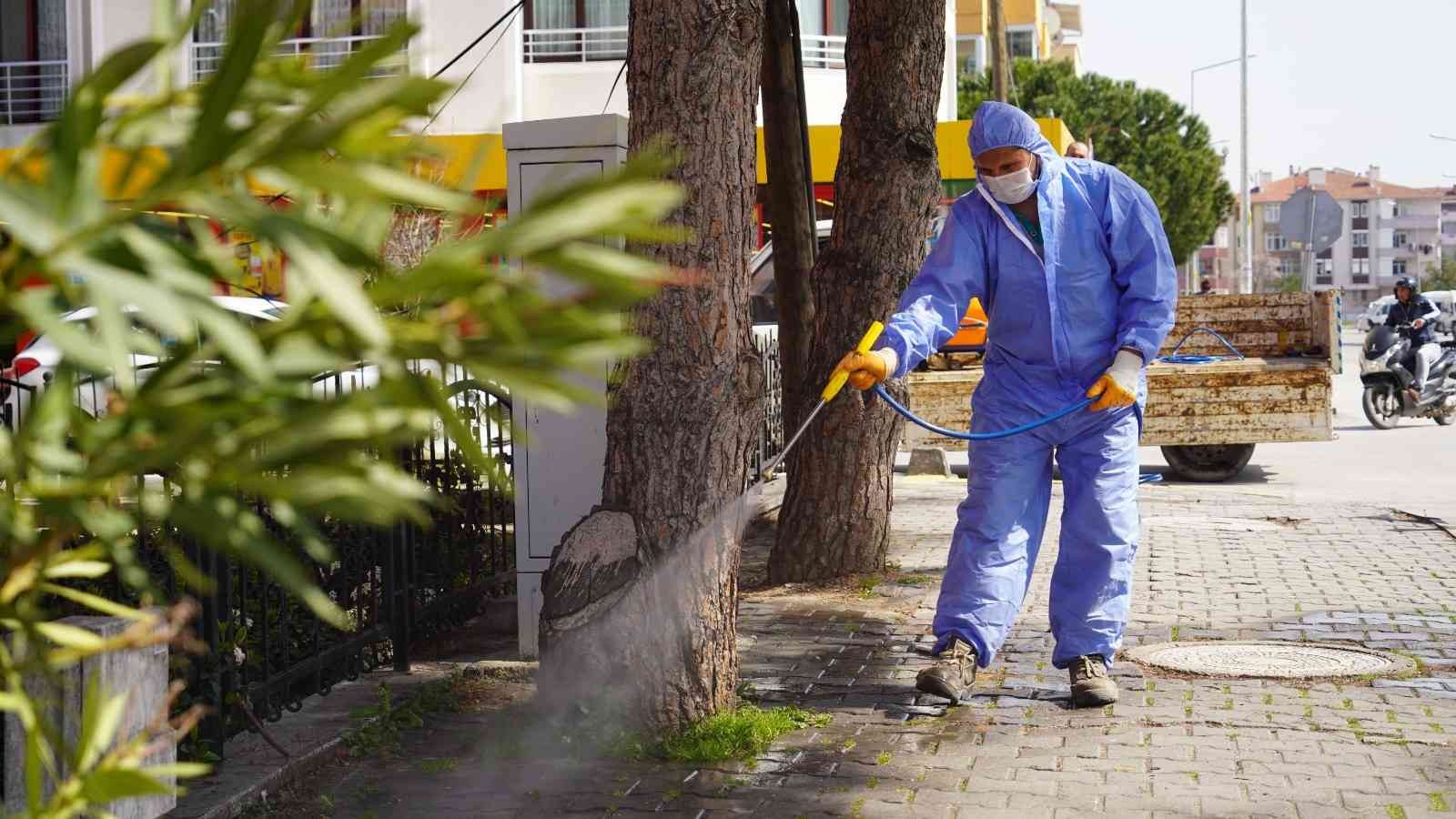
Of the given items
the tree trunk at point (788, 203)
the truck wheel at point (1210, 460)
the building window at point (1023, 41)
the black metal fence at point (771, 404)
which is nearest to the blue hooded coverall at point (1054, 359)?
the tree trunk at point (788, 203)

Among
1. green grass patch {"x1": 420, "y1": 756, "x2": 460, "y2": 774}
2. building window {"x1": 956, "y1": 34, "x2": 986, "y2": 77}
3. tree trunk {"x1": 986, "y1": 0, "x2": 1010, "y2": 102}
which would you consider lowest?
green grass patch {"x1": 420, "y1": 756, "x2": 460, "y2": 774}

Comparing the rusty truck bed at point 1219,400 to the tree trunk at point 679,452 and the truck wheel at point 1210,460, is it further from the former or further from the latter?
the tree trunk at point 679,452

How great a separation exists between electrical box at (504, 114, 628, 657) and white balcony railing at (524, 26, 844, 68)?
20.0m

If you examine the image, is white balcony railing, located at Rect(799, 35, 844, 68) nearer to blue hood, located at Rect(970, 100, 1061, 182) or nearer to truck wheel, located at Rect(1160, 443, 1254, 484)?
truck wheel, located at Rect(1160, 443, 1254, 484)

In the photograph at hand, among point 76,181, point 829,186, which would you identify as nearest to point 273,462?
point 76,181

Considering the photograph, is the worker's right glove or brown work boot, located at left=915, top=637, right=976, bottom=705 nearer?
the worker's right glove

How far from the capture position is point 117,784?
1.00 metres

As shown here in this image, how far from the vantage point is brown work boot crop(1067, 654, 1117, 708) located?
5254 mm

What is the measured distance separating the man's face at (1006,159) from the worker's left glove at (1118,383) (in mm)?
663

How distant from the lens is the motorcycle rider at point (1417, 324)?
58.6 feet

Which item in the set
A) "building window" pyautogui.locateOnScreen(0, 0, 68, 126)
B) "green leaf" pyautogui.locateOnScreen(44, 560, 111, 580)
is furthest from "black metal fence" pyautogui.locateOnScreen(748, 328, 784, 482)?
"building window" pyautogui.locateOnScreen(0, 0, 68, 126)

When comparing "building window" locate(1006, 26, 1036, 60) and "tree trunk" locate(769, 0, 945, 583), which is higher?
"building window" locate(1006, 26, 1036, 60)

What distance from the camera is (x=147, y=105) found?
0.94 metres

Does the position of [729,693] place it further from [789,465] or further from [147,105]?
[147,105]
